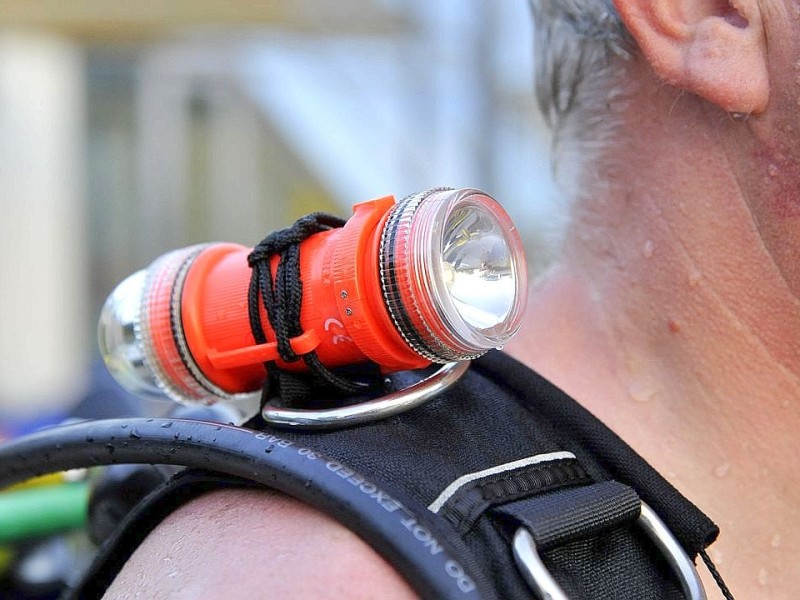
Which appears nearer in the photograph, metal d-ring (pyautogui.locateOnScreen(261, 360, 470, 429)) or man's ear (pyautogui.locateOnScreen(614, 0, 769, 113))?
metal d-ring (pyautogui.locateOnScreen(261, 360, 470, 429))

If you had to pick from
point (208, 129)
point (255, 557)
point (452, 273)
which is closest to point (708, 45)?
point (452, 273)

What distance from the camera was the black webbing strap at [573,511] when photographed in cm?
59

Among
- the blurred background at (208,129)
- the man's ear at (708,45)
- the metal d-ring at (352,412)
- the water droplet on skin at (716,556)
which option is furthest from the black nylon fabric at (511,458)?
the blurred background at (208,129)

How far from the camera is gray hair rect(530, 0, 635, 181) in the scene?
0.88 m

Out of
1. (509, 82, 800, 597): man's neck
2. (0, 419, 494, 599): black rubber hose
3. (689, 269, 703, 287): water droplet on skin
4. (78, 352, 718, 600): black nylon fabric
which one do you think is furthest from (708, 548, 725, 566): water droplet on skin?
(0, 419, 494, 599): black rubber hose

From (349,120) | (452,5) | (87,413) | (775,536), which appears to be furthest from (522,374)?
(349,120)

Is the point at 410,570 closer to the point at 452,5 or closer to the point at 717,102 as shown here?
the point at 717,102

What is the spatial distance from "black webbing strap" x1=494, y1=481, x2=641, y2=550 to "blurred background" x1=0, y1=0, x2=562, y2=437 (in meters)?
2.71

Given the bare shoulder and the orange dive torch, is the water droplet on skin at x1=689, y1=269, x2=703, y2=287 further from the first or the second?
the bare shoulder

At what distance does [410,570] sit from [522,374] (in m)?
0.27

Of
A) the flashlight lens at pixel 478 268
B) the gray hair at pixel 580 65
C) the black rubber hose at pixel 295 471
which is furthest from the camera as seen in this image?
the gray hair at pixel 580 65

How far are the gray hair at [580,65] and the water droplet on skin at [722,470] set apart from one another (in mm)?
326

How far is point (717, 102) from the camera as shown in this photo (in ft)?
2.52

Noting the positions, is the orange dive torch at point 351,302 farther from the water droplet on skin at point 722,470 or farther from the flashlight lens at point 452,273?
the water droplet on skin at point 722,470
